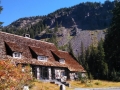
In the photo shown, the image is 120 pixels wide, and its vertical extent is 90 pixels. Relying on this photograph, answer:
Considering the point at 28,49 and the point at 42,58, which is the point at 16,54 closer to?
the point at 28,49

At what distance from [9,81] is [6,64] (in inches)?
76.1

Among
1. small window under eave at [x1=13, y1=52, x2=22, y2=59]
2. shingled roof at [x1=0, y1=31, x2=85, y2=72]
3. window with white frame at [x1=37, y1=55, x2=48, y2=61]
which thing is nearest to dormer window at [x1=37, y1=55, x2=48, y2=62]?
window with white frame at [x1=37, y1=55, x2=48, y2=61]

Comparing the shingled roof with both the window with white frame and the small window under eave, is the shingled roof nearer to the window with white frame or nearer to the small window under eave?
the small window under eave

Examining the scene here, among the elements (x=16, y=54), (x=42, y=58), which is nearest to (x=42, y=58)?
A: (x=42, y=58)

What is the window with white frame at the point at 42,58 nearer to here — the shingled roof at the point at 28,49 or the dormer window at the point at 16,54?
the shingled roof at the point at 28,49

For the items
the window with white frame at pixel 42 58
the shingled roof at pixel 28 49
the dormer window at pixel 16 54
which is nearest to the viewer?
the dormer window at pixel 16 54

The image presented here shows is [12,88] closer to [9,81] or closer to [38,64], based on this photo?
[9,81]

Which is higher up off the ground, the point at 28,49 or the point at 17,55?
the point at 28,49

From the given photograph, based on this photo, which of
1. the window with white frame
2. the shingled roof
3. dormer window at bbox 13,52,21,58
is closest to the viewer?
dormer window at bbox 13,52,21,58

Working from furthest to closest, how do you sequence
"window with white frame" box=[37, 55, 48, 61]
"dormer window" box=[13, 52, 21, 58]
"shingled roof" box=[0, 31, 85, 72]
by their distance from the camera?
"window with white frame" box=[37, 55, 48, 61] → "shingled roof" box=[0, 31, 85, 72] → "dormer window" box=[13, 52, 21, 58]

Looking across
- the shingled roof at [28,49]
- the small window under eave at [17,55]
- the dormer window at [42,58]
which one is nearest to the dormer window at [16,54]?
the small window under eave at [17,55]

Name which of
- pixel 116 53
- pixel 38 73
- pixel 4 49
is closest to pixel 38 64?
pixel 38 73

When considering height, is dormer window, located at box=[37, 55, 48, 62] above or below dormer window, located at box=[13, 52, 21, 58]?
below

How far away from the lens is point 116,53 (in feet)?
169
